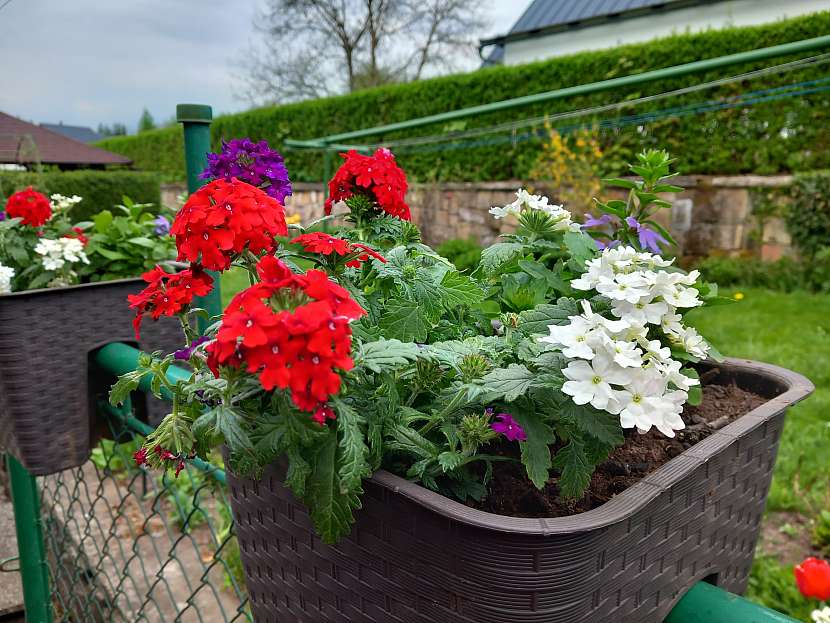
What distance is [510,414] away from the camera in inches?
24.7

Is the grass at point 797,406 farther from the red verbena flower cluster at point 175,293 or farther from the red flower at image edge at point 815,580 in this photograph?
the red verbena flower cluster at point 175,293

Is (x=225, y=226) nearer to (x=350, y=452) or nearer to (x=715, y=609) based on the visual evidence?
(x=350, y=452)

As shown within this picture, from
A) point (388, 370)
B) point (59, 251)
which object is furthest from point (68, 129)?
point (388, 370)

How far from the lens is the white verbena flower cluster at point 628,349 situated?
0.57 meters

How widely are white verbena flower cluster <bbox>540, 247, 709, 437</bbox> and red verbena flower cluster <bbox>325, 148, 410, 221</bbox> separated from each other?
302mm

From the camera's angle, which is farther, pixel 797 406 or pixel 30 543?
pixel 797 406

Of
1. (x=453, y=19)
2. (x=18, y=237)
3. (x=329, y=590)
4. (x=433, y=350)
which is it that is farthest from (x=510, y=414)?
(x=453, y=19)

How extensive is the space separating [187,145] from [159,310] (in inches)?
24.4

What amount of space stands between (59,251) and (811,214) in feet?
17.6

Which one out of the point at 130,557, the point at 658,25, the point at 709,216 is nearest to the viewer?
the point at 130,557

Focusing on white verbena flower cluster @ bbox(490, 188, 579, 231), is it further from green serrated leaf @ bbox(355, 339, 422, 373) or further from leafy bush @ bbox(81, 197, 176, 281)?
leafy bush @ bbox(81, 197, 176, 281)

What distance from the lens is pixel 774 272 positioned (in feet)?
17.6

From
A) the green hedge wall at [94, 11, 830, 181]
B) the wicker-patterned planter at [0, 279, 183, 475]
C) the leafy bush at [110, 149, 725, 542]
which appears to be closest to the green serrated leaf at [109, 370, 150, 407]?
the leafy bush at [110, 149, 725, 542]

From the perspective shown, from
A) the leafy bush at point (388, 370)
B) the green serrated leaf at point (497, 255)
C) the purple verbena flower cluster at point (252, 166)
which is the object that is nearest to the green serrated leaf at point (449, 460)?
Answer: the leafy bush at point (388, 370)
